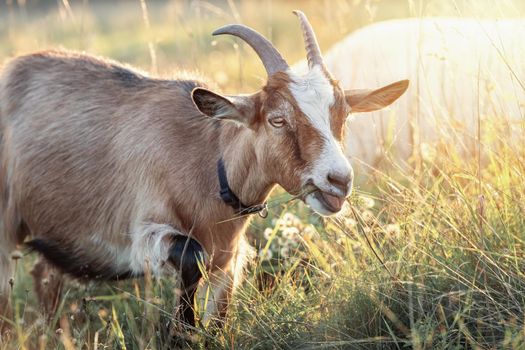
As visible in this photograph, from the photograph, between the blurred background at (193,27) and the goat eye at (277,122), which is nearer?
the goat eye at (277,122)

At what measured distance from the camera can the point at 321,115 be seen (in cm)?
384

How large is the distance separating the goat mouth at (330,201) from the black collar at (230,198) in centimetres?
50

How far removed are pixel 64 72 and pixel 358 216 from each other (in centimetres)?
199

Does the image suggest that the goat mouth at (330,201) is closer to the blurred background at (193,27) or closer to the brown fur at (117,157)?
the brown fur at (117,157)

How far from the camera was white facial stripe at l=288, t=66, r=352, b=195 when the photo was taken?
3.72 metres

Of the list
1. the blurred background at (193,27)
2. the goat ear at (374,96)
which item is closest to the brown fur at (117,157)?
the goat ear at (374,96)

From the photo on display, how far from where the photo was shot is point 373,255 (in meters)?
3.95

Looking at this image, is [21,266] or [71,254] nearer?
[71,254]

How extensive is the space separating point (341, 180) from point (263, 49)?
0.79 meters

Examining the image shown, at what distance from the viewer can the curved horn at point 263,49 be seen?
161 inches

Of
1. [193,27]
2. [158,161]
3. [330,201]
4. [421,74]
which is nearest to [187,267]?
[158,161]

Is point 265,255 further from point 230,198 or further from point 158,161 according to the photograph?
point 158,161

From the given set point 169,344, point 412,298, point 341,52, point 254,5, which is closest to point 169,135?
point 169,344

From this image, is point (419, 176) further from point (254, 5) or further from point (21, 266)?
point (254, 5)
